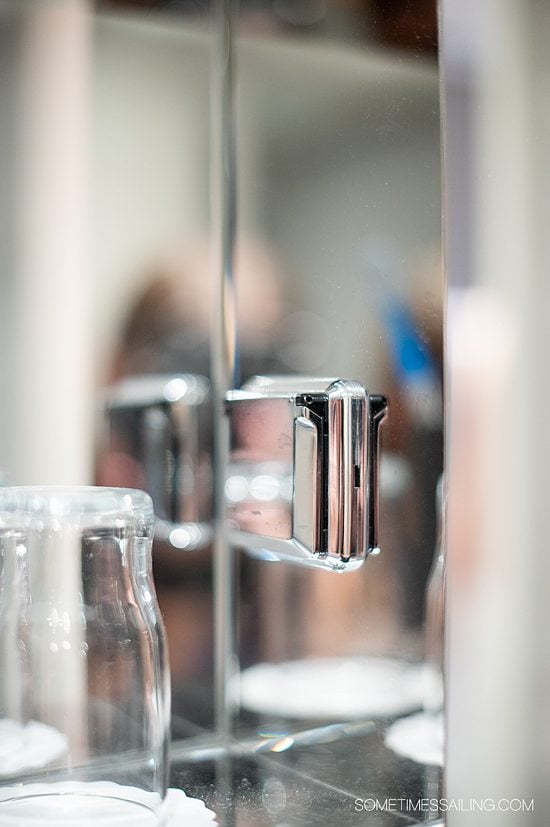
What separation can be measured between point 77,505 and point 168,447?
17 cm

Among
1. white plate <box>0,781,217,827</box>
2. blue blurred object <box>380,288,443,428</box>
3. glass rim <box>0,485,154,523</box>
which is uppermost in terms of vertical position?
blue blurred object <box>380,288,443,428</box>

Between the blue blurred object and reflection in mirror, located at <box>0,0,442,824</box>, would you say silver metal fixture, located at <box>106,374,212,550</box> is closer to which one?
reflection in mirror, located at <box>0,0,442,824</box>

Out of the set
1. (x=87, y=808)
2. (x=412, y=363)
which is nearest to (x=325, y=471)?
(x=412, y=363)

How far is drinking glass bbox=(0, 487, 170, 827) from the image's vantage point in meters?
0.42

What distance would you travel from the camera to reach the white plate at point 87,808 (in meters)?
0.41

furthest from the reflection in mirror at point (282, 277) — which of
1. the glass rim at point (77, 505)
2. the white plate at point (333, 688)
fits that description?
the glass rim at point (77, 505)

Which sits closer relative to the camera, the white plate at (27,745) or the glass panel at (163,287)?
the white plate at (27,745)

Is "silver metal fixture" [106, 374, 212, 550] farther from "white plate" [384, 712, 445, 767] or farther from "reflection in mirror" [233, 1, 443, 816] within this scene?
"white plate" [384, 712, 445, 767]

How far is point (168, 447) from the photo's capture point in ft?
1.95

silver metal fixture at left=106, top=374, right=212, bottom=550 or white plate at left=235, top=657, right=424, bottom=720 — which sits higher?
silver metal fixture at left=106, top=374, right=212, bottom=550

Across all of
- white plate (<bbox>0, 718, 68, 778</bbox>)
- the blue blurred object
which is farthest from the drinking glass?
the blue blurred object

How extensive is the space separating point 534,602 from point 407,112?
202 mm

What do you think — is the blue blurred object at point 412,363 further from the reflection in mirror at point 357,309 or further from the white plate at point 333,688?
the white plate at point 333,688

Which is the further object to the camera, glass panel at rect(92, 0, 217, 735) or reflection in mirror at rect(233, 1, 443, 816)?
glass panel at rect(92, 0, 217, 735)
